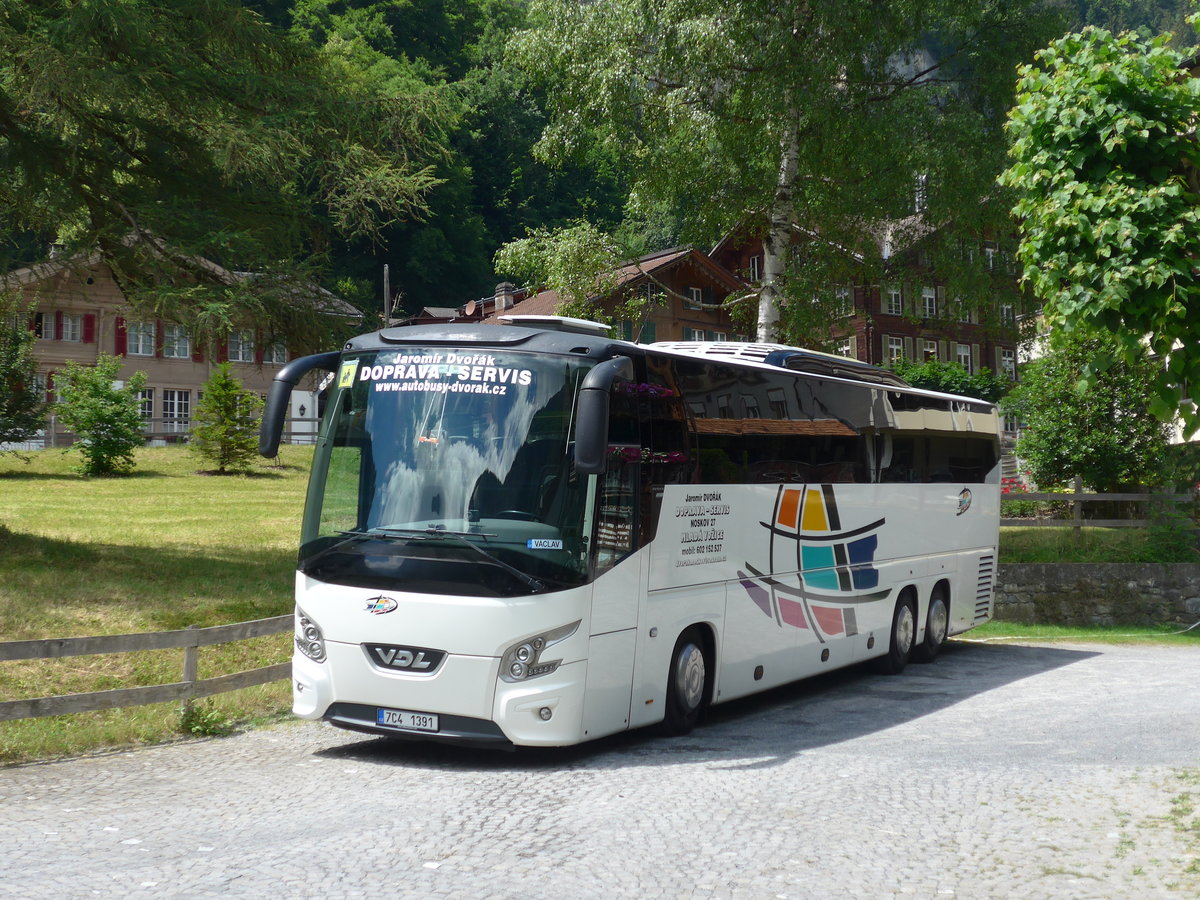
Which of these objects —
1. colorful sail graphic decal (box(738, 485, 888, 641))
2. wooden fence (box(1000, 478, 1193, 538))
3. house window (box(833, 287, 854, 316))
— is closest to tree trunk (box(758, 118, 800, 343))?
house window (box(833, 287, 854, 316))

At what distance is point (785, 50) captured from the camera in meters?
24.2

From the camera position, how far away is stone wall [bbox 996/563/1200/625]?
25.4 metres

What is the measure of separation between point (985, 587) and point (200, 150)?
1331 cm

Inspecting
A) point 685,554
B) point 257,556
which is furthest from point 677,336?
point 685,554

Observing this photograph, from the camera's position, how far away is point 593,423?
8.80 m

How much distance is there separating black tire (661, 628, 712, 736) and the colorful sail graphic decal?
3.31ft

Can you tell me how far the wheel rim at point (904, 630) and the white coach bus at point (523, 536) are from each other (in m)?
4.62

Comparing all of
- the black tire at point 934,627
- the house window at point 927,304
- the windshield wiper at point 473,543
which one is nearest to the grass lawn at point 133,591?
the windshield wiper at point 473,543

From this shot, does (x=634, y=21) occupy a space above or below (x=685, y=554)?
above

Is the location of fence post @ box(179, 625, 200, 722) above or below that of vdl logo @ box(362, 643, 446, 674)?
below

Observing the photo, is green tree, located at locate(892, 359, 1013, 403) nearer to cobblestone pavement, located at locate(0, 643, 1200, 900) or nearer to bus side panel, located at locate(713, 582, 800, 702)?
bus side panel, located at locate(713, 582, 800, 702)

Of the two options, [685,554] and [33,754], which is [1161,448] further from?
[33,754]

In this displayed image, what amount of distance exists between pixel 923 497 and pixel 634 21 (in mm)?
12887

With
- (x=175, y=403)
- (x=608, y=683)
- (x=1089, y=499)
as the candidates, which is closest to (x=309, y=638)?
(x=608, y=683)
